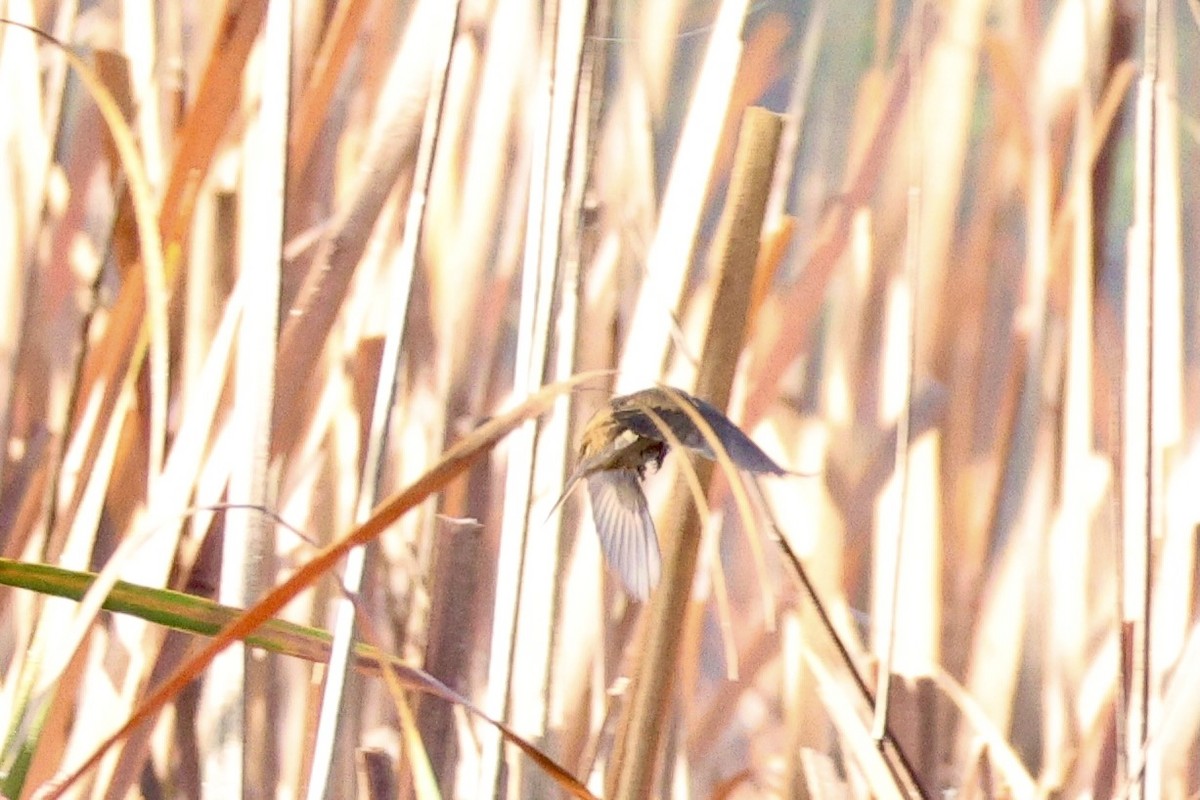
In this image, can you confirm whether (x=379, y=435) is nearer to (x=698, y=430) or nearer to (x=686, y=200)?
(x=698, y=430)

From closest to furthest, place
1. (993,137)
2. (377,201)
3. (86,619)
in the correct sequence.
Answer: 1. (86,619)
2. (377,201)
3. (993,137)

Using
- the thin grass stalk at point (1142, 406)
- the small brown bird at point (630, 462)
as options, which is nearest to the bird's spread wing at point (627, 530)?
the small brown bird at point (630, 462)

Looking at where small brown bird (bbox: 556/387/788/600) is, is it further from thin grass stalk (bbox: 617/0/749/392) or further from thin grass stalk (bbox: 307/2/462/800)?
thin grass stalk (bbox: 617/0/749/392)

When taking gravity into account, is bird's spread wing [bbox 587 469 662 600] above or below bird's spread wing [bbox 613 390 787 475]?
below

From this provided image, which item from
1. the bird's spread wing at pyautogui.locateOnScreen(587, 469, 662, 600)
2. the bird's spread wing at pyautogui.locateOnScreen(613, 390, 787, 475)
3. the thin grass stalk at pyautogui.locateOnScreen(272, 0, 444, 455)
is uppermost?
the thin grass stalk at pyautogui.locateOnScreen(272, 0, 444, 455)

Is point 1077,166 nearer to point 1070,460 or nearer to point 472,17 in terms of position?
point 1070,460

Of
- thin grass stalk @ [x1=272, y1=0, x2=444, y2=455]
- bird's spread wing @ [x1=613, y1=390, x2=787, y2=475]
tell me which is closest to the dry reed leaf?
bird's spread wing @ [x1=613, y1=390, x2=787, y2=475]

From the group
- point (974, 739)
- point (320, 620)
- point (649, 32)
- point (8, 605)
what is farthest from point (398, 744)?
point (649, 32)
